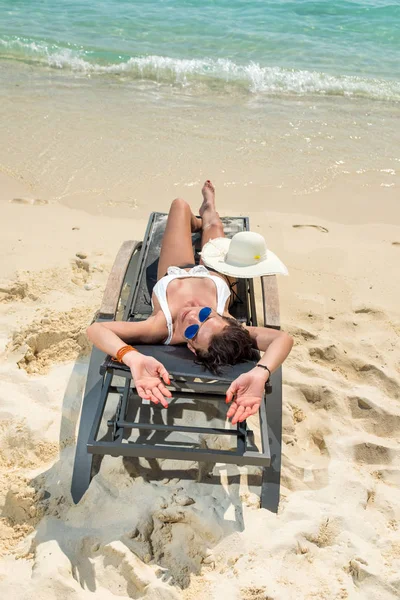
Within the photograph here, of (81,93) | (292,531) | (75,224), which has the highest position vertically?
(81,93)

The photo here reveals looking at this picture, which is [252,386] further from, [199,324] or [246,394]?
[199,324]

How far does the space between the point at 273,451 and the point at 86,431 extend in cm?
105

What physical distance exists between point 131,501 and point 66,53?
970 cm

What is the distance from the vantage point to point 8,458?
9.73 ft

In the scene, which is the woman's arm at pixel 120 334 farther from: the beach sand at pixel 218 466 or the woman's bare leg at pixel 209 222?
the woman's bare leg at pixel 209 222

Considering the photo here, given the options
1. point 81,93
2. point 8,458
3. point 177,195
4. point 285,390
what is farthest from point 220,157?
point 8,458

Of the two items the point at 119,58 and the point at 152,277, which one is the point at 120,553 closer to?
the point at 152,277

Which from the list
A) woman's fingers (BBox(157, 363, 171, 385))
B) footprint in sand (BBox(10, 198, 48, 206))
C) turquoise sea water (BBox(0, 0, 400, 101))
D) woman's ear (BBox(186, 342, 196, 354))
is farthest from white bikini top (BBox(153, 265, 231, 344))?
turquoise sea water (BBox(0, 0, 400, 101))

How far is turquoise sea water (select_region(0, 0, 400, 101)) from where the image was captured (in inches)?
386

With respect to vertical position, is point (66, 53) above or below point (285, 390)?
above

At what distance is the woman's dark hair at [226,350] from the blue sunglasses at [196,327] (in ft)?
0.37

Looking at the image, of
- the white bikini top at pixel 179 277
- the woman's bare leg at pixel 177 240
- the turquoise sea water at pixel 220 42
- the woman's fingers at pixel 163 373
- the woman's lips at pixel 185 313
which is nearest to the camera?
the woman's fingers at pixel 163 373

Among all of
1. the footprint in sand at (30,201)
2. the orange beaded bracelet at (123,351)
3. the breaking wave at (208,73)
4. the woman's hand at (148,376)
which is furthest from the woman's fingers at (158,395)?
the breaking wave at (208,73)

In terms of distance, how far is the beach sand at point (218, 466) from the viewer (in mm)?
2480
